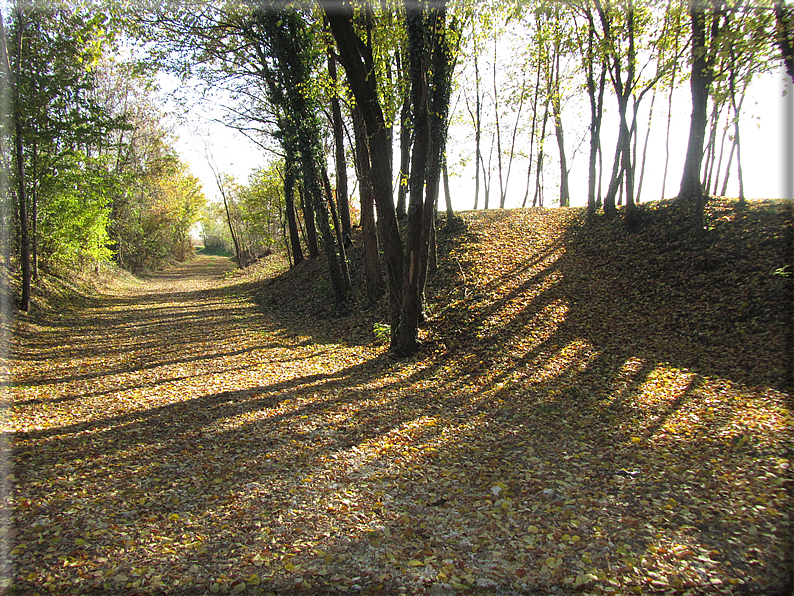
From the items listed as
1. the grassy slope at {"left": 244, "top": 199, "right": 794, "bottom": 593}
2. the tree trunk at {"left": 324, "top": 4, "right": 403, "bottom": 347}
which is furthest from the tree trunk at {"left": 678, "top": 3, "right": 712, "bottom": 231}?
the tree trunk at {"left": 324, "top": 4, "right": 403, "bottom": 347}

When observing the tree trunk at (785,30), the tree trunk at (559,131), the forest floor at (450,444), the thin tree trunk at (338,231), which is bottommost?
the forest floor at (450,444)

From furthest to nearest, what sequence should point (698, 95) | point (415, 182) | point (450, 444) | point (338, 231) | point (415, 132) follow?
point (338, 231), point (698, 95), point (415, 182), point (415, 132), point (450, 444)

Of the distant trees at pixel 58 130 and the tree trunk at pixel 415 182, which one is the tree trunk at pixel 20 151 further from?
the tree trunk at pixel 415 182

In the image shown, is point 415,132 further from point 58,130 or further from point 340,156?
point 58,130

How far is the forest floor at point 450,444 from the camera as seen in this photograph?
316 cm

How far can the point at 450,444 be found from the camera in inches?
207

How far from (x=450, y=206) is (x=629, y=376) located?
11.4m

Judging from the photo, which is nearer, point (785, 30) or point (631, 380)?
point (785, 30)

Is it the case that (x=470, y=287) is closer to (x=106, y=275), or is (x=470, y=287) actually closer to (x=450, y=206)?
(x=450, y=206)

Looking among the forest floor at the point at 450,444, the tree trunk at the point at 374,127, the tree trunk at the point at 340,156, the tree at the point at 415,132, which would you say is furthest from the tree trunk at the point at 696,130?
the tree trunk at the point at 340,156

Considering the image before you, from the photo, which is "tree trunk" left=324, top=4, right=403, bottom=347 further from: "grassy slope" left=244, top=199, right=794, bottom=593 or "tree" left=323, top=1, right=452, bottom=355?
"grassy slope" left=244, top=199, right=794, bottom=593

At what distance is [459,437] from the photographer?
543 cm

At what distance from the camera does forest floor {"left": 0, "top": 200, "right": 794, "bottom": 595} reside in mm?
3162

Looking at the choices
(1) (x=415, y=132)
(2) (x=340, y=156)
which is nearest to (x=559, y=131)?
(2) (x=340, y=156)
